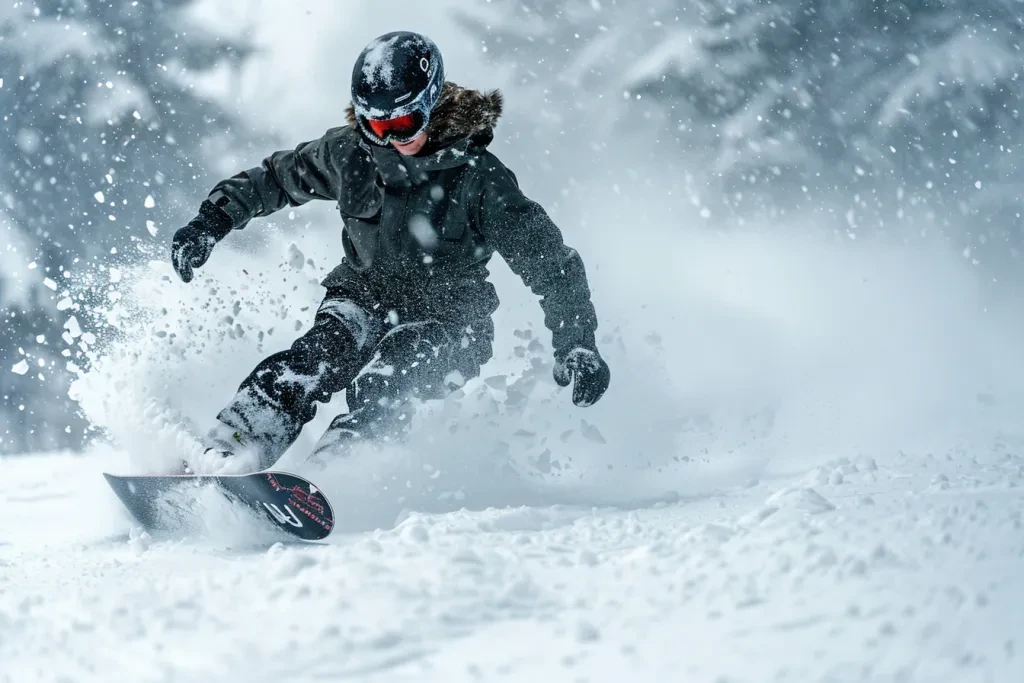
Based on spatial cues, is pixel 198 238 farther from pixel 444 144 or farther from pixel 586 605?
pixel 586 605

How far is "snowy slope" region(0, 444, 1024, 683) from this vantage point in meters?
1.20

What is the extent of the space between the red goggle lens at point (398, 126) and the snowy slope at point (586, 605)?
1.39 m

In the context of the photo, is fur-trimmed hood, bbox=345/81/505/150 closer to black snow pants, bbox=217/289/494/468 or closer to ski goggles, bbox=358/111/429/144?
ski goggles, bbox=358/111/429/144

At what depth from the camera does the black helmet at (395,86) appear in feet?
8.56

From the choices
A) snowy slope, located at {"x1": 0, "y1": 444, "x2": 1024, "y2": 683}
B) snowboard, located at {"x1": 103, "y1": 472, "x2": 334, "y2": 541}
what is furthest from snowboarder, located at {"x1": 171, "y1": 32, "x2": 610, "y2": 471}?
snowy slope, located at {"x1": 0, "y1": 444, "x2": 1024, "y2": 683}

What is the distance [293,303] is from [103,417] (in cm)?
141

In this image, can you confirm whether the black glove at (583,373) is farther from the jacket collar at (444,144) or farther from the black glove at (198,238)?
the black glove at (198,238)

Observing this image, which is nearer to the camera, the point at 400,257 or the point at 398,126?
the point at 398,126

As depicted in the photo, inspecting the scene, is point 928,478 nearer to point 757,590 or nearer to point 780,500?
point 780,500

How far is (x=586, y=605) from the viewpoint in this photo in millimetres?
1491

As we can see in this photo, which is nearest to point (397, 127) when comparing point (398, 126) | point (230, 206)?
point (398, 126)

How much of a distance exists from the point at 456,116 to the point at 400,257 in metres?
0.57

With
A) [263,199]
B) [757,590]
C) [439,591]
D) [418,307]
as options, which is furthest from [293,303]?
[757,590]

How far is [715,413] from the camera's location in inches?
177
